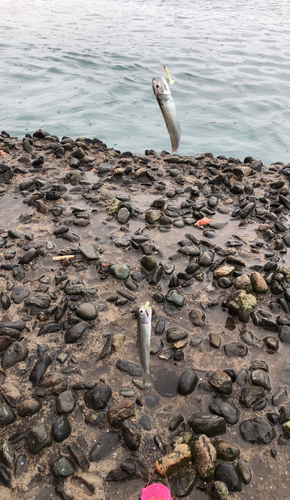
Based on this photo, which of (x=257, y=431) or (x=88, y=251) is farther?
(x=88, y=251)

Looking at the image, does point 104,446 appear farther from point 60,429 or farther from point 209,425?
point 209,425

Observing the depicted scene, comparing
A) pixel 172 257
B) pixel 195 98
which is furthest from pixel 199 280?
pixel 195 98

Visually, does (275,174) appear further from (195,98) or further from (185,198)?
(195,98)

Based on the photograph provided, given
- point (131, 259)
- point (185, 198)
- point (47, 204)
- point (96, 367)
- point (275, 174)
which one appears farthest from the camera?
point (275, 174)

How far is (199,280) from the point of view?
4.84m

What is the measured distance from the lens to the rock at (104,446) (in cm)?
300

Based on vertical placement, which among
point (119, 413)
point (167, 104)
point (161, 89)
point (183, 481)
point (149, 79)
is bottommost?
point (183, 481)

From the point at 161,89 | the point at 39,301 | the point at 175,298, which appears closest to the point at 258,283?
the point at 175,298

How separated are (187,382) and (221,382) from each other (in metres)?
0.36

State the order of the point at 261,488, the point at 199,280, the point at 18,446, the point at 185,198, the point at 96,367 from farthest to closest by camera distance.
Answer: the point at 185,198, the point at 199,280, the point at 96,367, the point at 18,446, the point at 261,488

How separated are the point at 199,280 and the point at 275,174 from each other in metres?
4.42

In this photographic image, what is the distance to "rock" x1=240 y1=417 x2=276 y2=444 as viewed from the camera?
3137 millimetres

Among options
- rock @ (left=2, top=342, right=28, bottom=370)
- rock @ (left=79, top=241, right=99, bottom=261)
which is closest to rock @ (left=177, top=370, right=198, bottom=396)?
rock @ (left=2, top=342, right=28, bottom=370)

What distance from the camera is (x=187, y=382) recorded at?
3.52m
